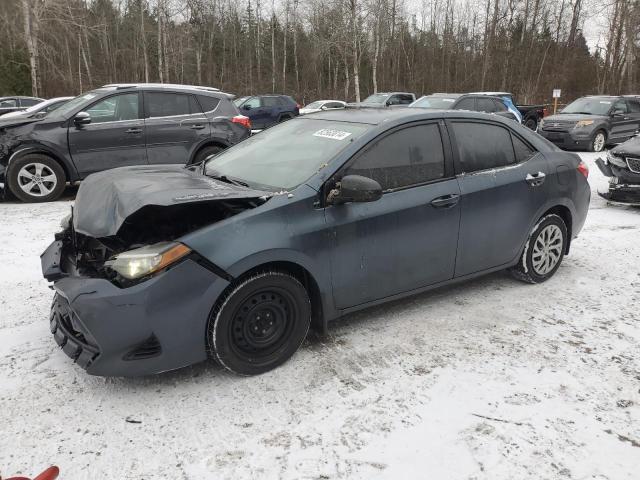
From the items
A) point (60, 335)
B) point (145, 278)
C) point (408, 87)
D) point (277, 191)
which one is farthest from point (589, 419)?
point (408, 87)

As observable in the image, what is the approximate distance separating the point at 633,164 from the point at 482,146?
15.2ft

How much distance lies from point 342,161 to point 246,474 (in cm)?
198

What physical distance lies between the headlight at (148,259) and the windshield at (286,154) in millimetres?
866

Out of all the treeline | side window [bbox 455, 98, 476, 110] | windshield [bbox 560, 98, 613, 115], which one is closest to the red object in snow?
side window [bbox 455, 98, 476, 110]

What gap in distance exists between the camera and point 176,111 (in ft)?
28.0

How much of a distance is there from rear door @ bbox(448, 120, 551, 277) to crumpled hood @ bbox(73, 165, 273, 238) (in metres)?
1.65

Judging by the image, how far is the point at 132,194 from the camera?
10.2 feet

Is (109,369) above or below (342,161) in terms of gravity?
below

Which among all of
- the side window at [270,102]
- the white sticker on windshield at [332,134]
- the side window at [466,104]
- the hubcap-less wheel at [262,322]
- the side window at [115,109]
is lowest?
the hubcap-less wheel at [262,322]

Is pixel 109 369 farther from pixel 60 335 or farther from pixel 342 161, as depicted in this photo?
pixel 342 161

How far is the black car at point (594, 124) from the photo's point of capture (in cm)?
1486

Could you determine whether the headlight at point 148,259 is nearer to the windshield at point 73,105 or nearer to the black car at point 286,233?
the black car at point 286,233

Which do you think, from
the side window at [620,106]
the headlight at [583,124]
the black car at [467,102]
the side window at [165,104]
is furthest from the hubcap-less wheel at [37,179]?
the side window at [620,106]

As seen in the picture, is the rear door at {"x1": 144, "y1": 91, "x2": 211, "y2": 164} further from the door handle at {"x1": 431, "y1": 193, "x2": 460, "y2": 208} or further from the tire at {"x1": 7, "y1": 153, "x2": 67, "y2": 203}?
the door handle at {"x1": 431, "y1": 193, "x2": 460, "y2": 208}
